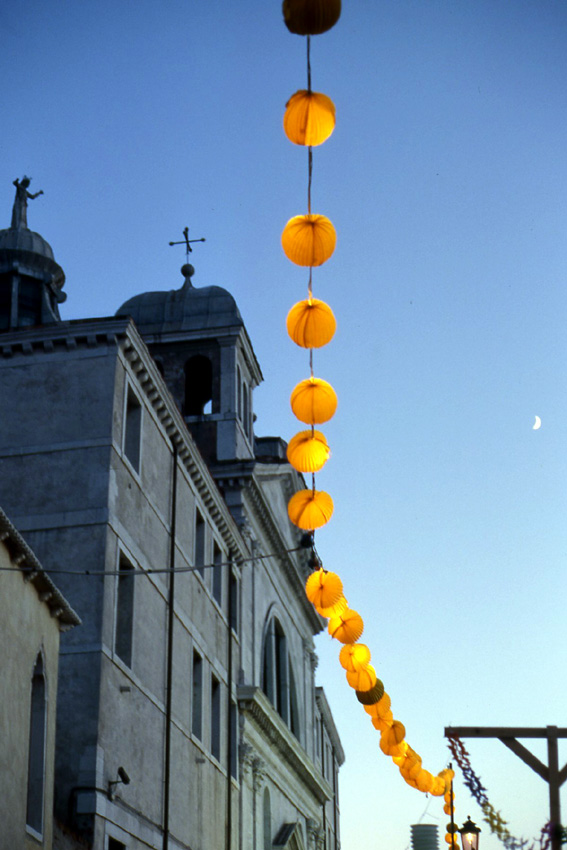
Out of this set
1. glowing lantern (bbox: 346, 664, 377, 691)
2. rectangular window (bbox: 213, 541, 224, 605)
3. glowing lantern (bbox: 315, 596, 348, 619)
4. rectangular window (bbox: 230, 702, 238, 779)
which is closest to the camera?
glowing lantern (bbox: 315, 596, 348, 619)

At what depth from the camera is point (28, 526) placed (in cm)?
2130

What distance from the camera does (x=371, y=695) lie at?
21.4 m

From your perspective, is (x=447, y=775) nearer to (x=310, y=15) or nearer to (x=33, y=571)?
(x=33, y=571)

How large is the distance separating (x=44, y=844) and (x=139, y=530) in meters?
7.75

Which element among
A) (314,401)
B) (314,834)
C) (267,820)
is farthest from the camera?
(314,834)

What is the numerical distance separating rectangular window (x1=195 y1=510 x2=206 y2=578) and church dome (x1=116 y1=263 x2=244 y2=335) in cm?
880

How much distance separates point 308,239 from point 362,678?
35.3 feet

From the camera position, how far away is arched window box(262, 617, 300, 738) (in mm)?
35812

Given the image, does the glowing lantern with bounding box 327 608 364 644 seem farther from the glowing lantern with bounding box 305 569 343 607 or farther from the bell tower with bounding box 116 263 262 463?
the bell tower with bounding box 116 263 262 463

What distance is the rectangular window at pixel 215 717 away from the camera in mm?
28094

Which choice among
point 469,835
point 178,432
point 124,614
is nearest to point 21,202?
point 178,432

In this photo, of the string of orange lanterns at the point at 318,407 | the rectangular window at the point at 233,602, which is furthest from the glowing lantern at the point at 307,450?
the rectangular window at the point at 233,602

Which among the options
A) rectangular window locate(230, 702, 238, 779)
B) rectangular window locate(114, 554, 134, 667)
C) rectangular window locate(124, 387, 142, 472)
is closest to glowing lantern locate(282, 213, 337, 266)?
rectangular window locate(114, 554, 134, 667)

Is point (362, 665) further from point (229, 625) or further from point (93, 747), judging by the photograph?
point (229, 625)
